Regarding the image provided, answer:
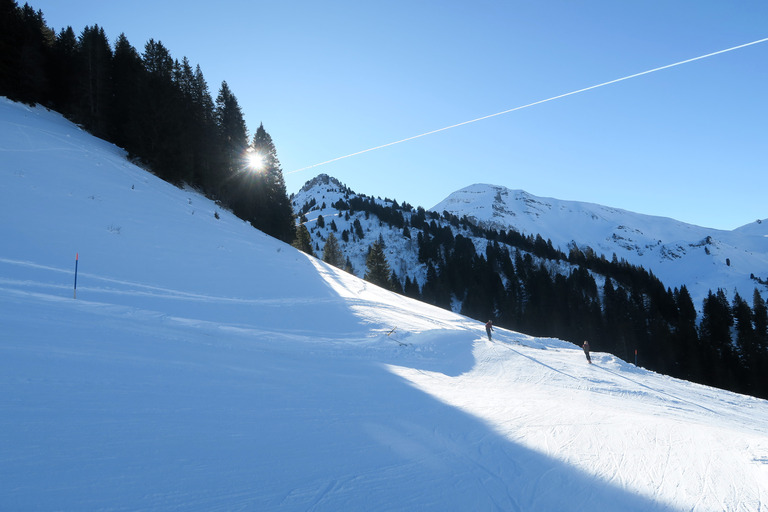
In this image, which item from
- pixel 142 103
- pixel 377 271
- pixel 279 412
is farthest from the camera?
pixel 377 271

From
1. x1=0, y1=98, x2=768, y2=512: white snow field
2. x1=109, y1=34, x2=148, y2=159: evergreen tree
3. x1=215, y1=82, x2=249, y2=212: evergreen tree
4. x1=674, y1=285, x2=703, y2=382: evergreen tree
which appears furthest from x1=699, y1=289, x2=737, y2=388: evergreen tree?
x1=109, y1=34, x2=148, y2=159: evergreen tree

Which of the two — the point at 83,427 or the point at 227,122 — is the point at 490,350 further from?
the point at 227,122

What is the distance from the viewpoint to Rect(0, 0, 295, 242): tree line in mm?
27562

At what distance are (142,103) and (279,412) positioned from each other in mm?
36003

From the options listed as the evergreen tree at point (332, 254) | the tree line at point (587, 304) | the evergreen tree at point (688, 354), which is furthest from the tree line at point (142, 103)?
the evergreen tree at point (688, 354)

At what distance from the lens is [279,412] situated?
219 inches

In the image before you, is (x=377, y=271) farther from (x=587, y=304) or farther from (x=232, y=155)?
(x=587, y=304)

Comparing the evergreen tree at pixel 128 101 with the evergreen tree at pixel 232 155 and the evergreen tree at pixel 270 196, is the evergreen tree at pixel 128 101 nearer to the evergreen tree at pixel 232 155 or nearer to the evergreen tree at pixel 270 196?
the evergreen tree at pixel 232 155

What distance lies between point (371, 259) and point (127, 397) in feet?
159

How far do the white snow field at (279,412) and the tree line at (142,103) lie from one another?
62.5 feet

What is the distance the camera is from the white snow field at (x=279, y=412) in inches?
145

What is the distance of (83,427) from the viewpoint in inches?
158

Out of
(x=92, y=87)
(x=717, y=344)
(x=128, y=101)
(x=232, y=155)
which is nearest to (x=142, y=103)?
(x=128, y=101)

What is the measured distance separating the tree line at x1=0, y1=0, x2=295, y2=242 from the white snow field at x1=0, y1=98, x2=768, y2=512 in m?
19.1
